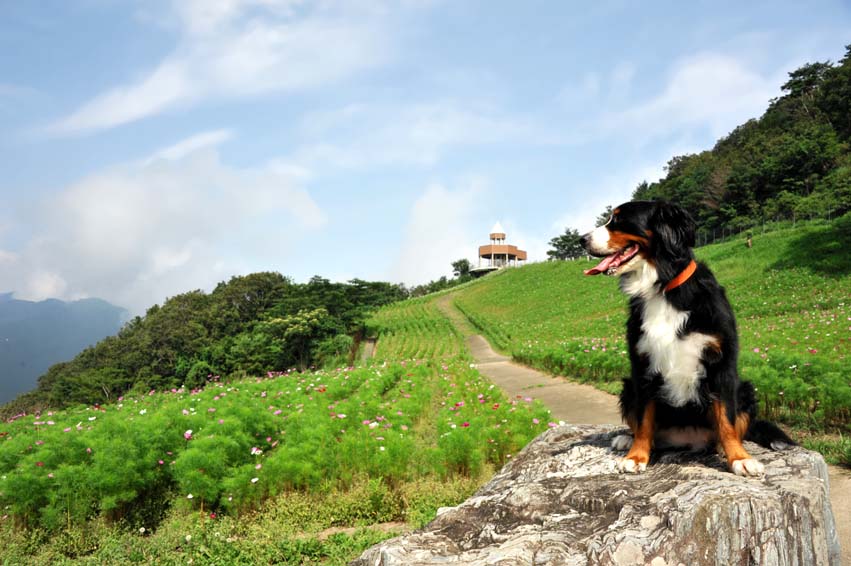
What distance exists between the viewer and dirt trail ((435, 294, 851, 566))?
4102mm

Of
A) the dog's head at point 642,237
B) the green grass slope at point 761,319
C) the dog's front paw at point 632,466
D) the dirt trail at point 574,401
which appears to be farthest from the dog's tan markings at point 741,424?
the green grass slope at point 761,319

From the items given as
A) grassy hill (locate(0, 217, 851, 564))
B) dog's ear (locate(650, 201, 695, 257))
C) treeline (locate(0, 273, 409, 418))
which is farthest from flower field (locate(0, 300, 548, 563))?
treeline (locate(0, 273, 409, 418))

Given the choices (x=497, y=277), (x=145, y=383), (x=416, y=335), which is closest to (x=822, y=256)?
(x=416, y=335)

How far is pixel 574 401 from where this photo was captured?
37.2 feet

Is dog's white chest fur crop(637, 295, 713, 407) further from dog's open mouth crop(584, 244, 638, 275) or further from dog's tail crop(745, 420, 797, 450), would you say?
dog's tail crop(745, 420, 797, 450)

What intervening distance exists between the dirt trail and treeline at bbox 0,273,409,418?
52.9 feet

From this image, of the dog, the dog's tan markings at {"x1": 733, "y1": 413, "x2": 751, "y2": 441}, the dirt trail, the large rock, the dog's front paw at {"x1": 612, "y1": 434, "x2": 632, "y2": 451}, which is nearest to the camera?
the large rock

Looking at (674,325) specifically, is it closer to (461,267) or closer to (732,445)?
(732,445)

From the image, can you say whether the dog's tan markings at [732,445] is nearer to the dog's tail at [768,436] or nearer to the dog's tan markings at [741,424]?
the dog's tan markings at [741,424]

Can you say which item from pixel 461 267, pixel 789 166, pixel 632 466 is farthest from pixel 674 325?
pixel 461 267

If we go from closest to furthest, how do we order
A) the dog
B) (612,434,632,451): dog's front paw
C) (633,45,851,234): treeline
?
the dog
(612,434,632,451): dog's front paw
(633,45,851,234): treeline

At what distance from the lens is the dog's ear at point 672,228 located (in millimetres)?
2258

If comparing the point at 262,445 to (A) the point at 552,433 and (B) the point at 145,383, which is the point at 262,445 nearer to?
(A) the point at 552,433

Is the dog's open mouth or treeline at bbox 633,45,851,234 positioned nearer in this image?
the dog's open mouth
